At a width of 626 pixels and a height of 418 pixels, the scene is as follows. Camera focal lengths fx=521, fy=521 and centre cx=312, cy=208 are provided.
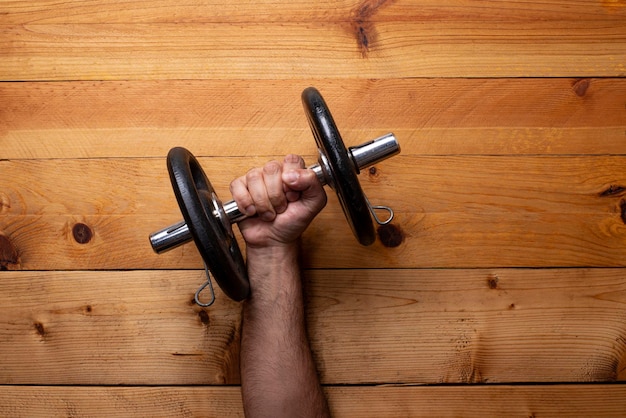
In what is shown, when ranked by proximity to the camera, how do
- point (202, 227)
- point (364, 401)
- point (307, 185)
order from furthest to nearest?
point (364, 401)
point (307, 185)
point (202, 227)

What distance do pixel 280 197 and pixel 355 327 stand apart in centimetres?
28

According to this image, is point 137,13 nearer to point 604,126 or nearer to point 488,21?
point 488,21

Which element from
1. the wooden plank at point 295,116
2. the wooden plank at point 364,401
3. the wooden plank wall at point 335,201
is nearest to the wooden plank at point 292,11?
the wooden plank wall at point 335,201

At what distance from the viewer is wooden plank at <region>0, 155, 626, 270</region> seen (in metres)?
0.91

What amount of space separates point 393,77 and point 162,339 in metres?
0.61

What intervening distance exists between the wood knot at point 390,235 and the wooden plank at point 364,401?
0.25 metres

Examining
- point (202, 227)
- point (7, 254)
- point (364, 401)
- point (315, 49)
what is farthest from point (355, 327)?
point (7, 254)

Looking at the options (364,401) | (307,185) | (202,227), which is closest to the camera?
(202,227)

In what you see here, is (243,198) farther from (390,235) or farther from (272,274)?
(390,235)

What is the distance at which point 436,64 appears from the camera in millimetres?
932

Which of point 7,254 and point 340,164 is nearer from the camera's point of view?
point 340,164

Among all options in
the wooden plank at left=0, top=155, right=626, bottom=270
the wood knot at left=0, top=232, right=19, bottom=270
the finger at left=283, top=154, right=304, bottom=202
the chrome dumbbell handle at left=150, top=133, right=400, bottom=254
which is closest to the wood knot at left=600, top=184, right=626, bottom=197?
the wooden plank at left=0, top=155, right=626, bottom=270

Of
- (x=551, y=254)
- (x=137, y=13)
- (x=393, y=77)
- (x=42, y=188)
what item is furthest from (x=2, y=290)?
(x=551, y=254)

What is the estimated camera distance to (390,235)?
91 cm
